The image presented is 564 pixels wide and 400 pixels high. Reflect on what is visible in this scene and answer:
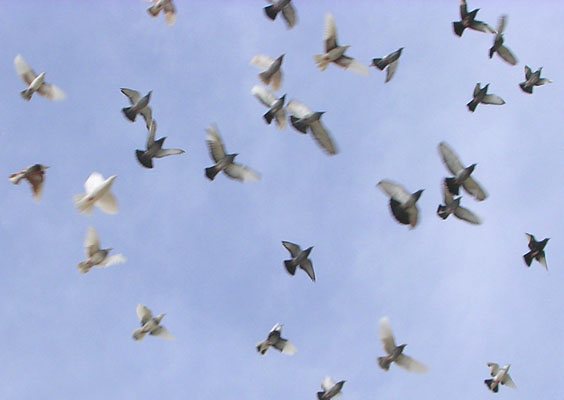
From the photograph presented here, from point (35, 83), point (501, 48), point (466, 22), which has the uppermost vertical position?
point (501, 48)

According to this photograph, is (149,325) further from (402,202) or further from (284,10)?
(284,10)

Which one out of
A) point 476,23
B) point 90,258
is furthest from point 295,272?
point 476,23

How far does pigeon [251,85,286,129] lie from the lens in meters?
16.7

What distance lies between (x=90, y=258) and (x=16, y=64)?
4757mm

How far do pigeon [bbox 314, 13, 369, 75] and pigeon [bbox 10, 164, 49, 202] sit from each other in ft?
20.5

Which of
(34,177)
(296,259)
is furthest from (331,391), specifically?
(34,177)

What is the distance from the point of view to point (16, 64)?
60.5 feet

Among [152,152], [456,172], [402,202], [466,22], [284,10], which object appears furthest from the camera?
[466,22]

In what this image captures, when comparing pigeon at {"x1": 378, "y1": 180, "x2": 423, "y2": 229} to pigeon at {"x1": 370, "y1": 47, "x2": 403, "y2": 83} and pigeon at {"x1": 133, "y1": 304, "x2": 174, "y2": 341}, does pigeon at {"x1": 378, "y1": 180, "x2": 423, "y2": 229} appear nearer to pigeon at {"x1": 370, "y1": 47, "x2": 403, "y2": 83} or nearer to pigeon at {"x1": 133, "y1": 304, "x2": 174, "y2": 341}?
pigeon at {"x1": 370, "y1": 47, "x2": 403, "y2": 83}

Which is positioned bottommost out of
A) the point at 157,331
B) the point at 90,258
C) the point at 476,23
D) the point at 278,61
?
the point at 157,331

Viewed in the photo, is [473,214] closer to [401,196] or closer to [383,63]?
[401,196]

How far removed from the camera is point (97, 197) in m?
15.6

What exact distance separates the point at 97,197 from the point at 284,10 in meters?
5.92

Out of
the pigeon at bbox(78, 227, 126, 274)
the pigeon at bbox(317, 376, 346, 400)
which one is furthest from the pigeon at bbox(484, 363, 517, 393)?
the pigeon at bbox(78, 227, 126, 274)
